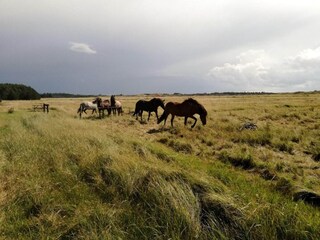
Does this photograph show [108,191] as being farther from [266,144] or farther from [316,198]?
[266,144]

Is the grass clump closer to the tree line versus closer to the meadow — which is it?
the meadow

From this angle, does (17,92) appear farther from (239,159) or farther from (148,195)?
(148,195)

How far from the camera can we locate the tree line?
372ft

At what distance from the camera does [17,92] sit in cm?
11906

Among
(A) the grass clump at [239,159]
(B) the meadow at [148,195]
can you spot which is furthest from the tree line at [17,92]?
(A) the grass clump at [239,159]

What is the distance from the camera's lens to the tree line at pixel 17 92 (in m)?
113

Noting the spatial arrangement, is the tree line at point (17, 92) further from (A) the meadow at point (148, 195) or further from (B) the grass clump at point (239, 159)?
(B) the grass clump at point (239, 159)

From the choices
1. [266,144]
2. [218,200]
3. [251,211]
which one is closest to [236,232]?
[251,211]

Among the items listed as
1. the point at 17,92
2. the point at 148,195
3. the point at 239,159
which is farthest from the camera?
the point at 17,92

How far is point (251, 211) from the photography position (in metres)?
4.83

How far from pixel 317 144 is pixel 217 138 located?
398cm

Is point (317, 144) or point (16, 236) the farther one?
point (317, 144)

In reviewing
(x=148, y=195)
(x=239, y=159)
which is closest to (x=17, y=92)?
(x=239, y=159)

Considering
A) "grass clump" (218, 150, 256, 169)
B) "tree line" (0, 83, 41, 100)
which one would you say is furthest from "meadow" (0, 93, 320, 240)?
"tree line" (0, 83, 41, 100)
